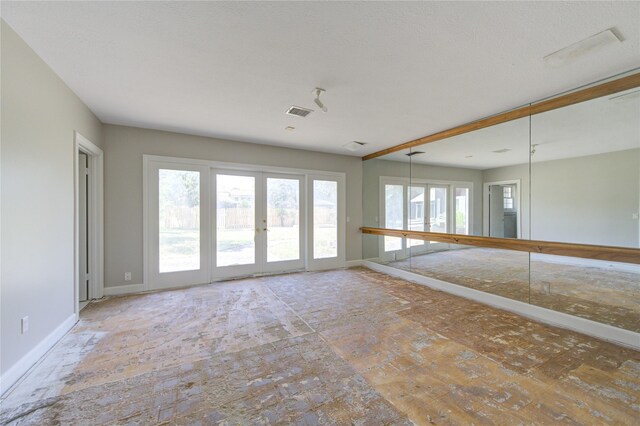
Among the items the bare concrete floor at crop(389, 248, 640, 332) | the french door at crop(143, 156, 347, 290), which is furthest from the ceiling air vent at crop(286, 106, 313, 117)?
the bare concrete floor at crop(389, 248, 640, 332)

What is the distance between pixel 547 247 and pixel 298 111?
3.42 m

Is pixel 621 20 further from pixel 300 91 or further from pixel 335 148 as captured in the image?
pixel 335 148

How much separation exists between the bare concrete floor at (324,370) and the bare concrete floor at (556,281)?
1.26ft

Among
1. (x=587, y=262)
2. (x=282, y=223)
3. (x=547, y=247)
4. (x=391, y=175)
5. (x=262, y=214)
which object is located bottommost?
(x=587, y=262)

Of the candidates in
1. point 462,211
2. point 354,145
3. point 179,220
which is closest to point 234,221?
point 179,220

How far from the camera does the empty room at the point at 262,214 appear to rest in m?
1.72

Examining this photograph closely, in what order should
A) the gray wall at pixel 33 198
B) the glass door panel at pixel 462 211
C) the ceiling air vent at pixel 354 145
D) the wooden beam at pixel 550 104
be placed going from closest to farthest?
the gray wall at pixel 33 198
the wooden beam at pixel 550 104
the glass door panel at pixel 462 211
the ceiling air vent at pixel 354 145

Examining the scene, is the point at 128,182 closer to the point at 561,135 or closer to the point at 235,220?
the point at 235,220

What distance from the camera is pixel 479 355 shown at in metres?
2.24

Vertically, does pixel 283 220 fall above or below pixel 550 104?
below

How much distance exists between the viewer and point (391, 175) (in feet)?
18.2

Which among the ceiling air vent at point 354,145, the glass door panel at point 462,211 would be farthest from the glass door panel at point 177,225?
the glass door panel at point 462,211

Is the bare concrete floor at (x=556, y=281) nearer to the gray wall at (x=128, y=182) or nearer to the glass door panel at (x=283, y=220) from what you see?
the glass door panel at (x=283, y=220)

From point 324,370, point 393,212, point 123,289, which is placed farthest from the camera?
point 393,212
